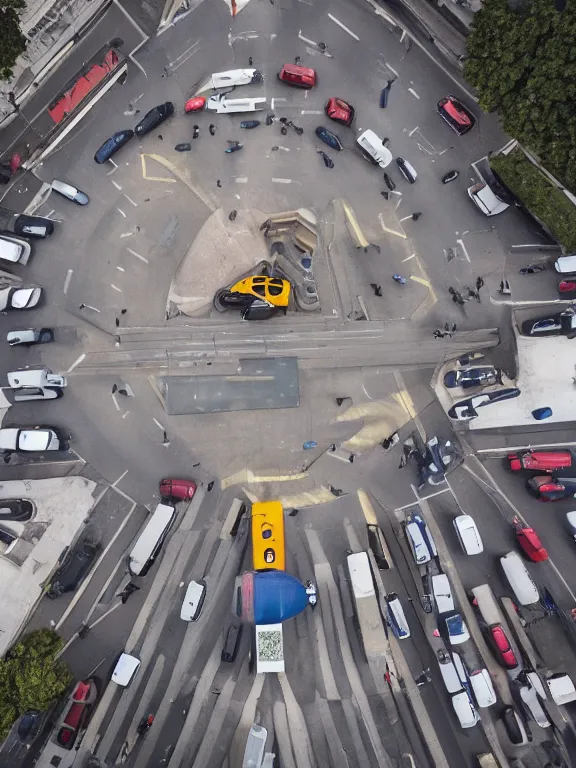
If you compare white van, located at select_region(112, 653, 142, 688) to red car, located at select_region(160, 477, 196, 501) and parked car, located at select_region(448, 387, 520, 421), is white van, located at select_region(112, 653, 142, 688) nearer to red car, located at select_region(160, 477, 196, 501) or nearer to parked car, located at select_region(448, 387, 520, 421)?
red car, located at select_region(160, 477, 196, 501)

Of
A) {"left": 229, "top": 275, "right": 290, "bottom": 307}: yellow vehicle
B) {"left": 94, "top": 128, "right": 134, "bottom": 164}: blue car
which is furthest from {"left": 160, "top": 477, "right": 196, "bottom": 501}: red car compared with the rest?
{"left": 94, "top": 128, "right": 134, "bottom": 164}: blue car

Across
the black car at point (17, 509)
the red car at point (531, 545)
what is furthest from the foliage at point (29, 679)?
the red car at point (531, 545)

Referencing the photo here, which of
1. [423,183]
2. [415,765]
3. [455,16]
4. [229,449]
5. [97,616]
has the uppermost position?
[455,16]

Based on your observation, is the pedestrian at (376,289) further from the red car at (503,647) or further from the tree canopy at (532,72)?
the red car at (503,647)

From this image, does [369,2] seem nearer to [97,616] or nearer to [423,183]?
[423,183]

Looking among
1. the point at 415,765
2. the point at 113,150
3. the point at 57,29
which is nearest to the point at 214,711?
the point at 415,765

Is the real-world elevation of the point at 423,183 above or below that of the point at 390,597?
above
